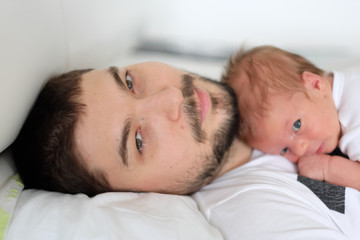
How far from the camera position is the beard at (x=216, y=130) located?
1006mm

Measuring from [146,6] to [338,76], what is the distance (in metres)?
0.85

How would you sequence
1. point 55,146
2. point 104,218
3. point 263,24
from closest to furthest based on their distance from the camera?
point 104,218
point 55,146
point 263,24

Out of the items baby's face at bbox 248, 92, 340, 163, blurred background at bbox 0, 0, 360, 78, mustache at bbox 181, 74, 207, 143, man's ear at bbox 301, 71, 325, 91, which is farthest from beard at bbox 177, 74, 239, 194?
blurred background at bbox 0, 0, 360, 78

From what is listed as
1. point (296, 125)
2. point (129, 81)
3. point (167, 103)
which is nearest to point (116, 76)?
point (129, 81)

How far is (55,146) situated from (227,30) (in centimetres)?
94

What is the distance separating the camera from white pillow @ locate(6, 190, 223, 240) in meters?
0.78

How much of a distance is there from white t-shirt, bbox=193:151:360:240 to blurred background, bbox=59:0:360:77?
686 mm

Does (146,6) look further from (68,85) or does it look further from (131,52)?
(68,85)

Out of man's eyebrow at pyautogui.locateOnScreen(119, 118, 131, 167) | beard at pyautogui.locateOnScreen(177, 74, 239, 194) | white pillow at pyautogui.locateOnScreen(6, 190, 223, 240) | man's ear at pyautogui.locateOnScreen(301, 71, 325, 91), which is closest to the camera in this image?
white pillow at pyautogui.locateOnScreen(6, 190, 223, 240)

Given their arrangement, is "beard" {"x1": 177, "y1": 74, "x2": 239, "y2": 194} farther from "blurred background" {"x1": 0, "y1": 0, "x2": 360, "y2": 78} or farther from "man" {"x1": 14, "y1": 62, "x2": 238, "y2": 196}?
"blurred background" {"x1": 0, "y1": 0, "x2": 360, "y2": 78}

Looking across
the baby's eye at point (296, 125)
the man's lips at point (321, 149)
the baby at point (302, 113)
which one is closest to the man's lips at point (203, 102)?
the baby at point (302, 113)

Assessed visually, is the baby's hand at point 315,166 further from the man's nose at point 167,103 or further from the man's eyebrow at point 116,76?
the man's eyebrow at point 116,76

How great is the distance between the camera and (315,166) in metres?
1.05

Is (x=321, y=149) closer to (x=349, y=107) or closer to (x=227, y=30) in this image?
(x=349, y=107)
